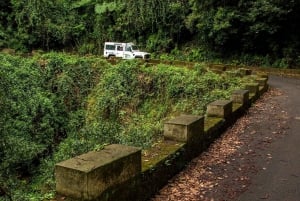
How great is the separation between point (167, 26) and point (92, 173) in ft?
104

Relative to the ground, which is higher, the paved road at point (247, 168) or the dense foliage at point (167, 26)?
the dense foliage at point (167, 26)

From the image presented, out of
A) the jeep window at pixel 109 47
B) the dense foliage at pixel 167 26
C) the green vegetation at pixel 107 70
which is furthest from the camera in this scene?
A: the jeep window at pixel 109 47

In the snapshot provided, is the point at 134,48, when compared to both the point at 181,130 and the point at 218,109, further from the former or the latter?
the point at 181,130

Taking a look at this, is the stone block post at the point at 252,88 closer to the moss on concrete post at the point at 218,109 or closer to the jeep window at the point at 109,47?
the moss on concrete post at the point at 218,109

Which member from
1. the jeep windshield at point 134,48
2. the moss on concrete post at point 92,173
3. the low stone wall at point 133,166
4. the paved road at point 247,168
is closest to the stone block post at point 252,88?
the paved road at point 247,168

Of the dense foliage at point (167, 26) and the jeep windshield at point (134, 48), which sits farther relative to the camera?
the jeep windshield at point (134, 48)

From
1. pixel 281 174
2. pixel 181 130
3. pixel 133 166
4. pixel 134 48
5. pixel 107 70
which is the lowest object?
pixel 281 174

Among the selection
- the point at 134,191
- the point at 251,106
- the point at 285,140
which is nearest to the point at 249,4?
the point at 251,106

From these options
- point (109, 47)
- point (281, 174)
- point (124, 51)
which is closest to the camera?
point (281, 174)

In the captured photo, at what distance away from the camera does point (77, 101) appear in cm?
2186

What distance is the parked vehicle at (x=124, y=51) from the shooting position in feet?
107

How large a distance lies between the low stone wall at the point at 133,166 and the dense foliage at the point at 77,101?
16.6ft

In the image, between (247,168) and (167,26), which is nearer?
(247,168)

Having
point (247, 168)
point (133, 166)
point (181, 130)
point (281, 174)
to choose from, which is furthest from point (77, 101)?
point (133, 166)
